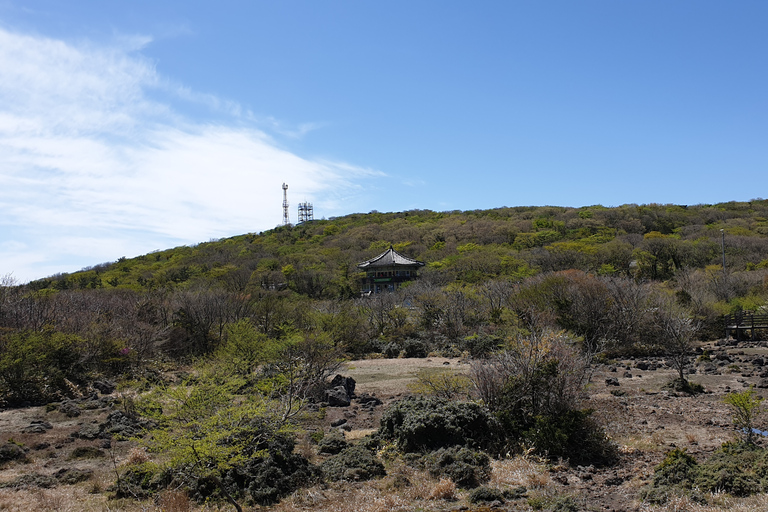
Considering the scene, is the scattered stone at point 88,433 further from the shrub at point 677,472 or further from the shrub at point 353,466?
the shrub at point 677,472

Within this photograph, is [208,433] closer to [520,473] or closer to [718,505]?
[520,473]

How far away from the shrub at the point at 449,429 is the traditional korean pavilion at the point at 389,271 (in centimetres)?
4254

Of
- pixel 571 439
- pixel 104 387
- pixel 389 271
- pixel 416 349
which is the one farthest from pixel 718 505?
pixel 389 271

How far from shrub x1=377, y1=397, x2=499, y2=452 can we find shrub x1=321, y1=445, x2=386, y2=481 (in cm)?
85

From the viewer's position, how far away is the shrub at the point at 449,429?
384 inches

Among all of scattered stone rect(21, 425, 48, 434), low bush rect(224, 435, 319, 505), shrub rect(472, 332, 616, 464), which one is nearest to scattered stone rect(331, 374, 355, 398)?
shrub rect(472, 332, 616, 464)

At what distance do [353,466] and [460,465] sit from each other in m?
1.87

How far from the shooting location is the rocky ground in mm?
8352

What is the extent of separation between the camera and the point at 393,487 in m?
8.23

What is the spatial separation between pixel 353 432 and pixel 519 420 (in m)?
4.07

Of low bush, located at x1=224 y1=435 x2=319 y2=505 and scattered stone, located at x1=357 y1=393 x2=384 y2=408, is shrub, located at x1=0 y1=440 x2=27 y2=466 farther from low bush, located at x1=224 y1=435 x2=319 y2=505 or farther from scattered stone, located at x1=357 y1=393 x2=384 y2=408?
scattered stone, located at x1=357 y1=393 x2=384 y2=408

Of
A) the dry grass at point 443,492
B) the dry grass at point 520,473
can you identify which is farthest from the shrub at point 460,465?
the dry grass at point 443,492

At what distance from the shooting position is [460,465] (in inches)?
337

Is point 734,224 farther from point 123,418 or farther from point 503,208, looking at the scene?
point 123,418
